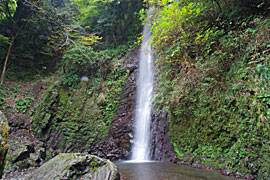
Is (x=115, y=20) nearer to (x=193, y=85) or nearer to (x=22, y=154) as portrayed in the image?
(x=193, y=85)

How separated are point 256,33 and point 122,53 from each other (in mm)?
9771

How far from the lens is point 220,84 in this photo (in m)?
4.75

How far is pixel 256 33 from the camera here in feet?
13.9

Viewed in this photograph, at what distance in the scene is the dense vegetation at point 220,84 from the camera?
362cm

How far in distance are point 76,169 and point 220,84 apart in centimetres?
421

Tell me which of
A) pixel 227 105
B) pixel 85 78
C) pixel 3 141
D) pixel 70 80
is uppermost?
pixel 85 78

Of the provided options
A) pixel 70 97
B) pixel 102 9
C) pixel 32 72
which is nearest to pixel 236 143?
pixel 70 97

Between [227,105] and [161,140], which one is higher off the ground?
[227,105]

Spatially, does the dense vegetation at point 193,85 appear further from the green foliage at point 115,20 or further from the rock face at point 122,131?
the green foliage at point 115,20

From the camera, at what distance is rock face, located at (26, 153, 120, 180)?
130 inches

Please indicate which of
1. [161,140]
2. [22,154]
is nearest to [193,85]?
[161,140]

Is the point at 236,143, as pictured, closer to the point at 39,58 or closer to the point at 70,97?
the point at 70,97

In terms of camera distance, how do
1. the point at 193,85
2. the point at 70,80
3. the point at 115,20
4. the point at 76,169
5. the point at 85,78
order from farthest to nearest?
the point at 115,20, the point at 85,78, the point at 70,80, the point at 193,85, the point at 76,169

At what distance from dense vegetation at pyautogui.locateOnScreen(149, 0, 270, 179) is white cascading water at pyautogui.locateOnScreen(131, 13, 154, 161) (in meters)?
1.55
